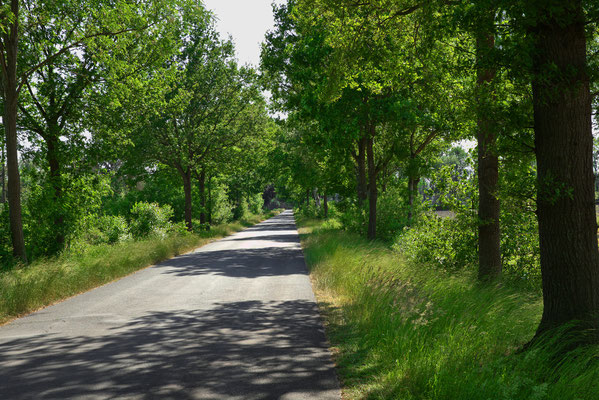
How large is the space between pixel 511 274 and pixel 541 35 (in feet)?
20.6

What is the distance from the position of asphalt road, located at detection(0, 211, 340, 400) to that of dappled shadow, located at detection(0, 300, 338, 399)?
1 centimetres

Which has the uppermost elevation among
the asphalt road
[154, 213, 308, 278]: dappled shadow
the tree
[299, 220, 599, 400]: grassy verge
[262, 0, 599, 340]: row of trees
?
the tree

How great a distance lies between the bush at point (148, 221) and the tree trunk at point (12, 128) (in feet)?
32.5

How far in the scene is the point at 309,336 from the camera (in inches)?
271

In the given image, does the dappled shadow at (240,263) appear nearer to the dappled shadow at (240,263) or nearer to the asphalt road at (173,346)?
the dappled shadow at (240,263)

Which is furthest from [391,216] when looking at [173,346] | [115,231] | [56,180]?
[173,346]

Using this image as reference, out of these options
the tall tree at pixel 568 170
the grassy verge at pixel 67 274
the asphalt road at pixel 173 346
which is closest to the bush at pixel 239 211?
the grassy verge at pixel 67 274

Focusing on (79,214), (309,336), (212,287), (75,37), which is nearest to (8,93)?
(75,37)

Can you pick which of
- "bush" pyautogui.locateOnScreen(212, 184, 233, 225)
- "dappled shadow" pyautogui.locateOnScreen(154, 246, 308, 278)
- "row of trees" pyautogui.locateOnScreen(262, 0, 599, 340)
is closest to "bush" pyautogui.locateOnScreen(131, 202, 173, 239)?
"dappled shadow" pyautogui.locateOnScreen(154, 246, 308, 278)

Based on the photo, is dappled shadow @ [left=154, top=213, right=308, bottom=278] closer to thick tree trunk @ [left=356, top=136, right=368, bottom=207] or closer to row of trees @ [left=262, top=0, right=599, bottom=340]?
thick tree trunk @ [left=356, top=136, right=368, bottom=207]

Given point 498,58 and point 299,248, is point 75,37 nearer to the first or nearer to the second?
point 498,58

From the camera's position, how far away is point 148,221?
911 inches

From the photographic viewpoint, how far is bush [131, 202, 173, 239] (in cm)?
2257

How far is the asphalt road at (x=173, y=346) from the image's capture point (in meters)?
4.76
